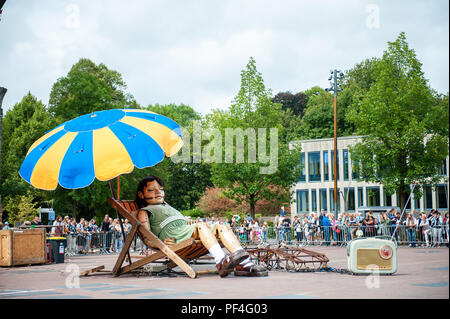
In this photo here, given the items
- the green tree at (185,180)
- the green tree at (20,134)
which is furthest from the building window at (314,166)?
the green tree at (20,134)

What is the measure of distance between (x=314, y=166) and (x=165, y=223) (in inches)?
1964

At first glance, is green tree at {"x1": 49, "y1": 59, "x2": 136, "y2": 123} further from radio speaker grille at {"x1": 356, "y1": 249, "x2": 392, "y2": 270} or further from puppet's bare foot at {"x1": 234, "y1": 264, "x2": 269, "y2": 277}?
radio speaker grille at {"x1": 356, "y1": 249, "x2": 392, "y2": 270}

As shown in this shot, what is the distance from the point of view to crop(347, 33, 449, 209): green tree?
30203mm

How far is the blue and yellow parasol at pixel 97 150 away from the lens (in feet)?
36.8

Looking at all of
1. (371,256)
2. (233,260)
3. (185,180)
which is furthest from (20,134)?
(371,256)

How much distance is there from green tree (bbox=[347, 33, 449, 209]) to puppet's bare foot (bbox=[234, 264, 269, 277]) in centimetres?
2092

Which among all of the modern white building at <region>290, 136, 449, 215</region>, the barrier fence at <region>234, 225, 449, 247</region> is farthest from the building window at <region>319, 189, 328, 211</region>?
the barrier fence at <region>234, 225, 449, 247</region>

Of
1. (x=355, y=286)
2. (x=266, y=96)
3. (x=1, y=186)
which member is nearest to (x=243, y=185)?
(x=266, y=96)
